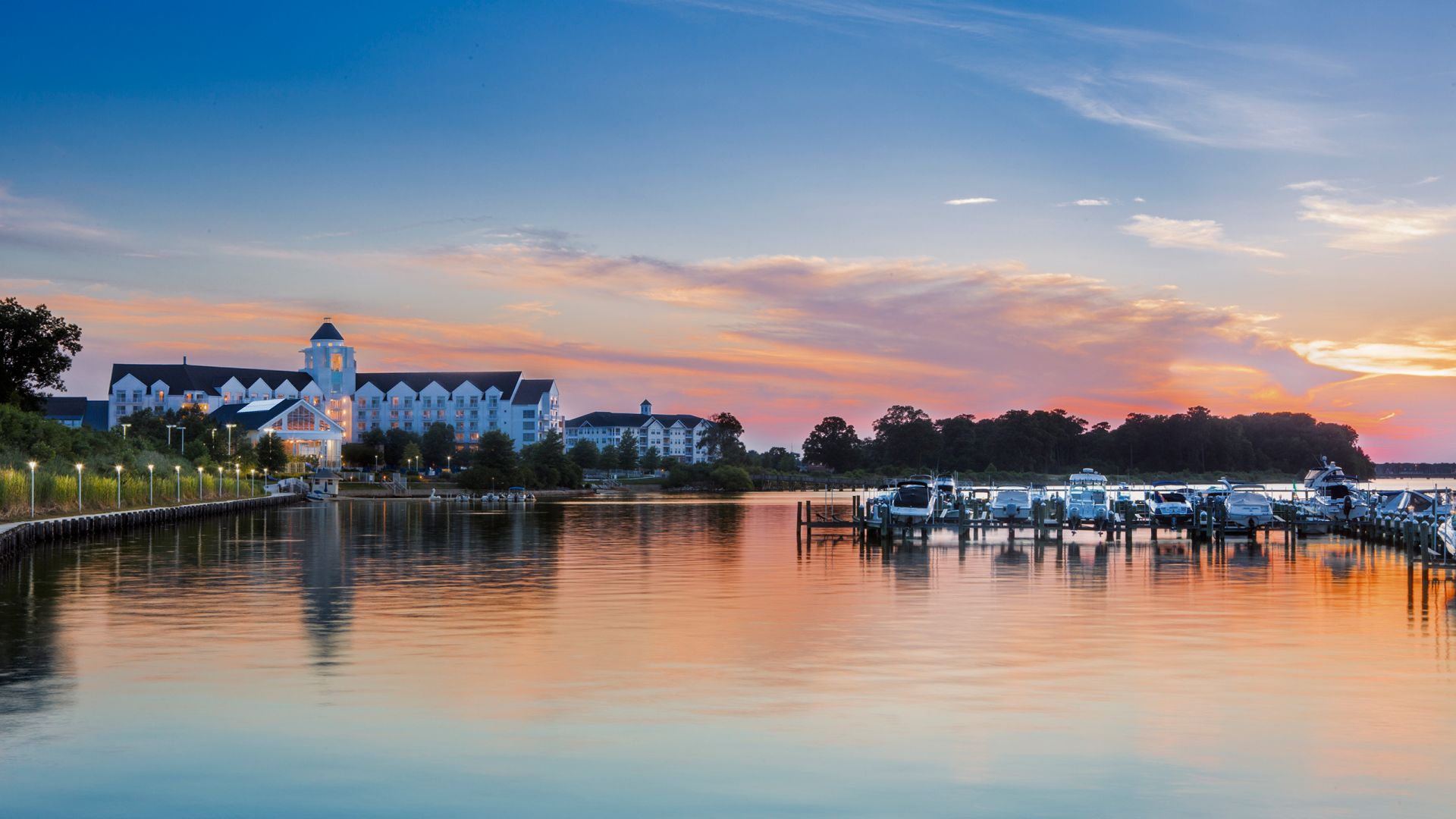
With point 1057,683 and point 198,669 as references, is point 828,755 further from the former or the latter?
point 198,669

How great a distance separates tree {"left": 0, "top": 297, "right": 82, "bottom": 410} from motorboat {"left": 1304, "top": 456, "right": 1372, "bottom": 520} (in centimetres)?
9706

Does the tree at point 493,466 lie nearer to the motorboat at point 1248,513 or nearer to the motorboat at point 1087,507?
the motorboat at point 1087,507

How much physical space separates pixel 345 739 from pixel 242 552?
4131 centimetres

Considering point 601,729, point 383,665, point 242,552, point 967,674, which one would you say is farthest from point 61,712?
point 242,552

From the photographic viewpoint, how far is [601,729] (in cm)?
1745

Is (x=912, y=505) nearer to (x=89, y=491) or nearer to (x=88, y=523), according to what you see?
(x=88, y=523)

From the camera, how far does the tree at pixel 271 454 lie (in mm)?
166250

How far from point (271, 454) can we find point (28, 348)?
193 feet

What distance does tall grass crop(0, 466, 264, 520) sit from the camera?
215 ft

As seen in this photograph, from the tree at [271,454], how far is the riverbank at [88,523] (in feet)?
193

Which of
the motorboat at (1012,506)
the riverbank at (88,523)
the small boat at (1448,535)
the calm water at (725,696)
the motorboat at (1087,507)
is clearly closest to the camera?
the calm water at (725,696)

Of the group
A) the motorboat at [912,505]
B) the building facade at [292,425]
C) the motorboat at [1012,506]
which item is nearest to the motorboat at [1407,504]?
the motorboat at [1012,506]

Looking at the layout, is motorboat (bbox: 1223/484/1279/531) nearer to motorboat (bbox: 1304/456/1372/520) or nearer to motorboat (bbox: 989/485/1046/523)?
motorboat (bbox: 1304/456/1372/520)

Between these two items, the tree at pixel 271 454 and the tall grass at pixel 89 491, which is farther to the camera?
the tree at pixel 271 454
